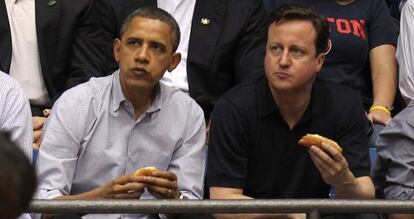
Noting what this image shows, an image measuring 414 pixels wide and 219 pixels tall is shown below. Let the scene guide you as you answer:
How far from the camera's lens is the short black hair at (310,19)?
4.29 meters

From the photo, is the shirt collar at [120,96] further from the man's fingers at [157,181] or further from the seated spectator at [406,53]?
the seated spectator at [406,53]

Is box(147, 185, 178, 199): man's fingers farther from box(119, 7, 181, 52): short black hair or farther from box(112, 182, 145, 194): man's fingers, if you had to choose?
box(119, 7, 181, 52): short black hair

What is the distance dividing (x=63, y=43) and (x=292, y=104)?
4.37 ft

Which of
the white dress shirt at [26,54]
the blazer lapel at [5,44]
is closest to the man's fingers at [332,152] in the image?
the white dress shirt at [26,54]

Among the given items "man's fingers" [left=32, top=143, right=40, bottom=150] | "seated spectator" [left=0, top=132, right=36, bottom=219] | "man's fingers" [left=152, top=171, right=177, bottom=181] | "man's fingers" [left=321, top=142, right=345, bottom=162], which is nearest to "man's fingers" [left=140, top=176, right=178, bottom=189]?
"man's fingers" [left=152, top=171, right=177, bottom=181]

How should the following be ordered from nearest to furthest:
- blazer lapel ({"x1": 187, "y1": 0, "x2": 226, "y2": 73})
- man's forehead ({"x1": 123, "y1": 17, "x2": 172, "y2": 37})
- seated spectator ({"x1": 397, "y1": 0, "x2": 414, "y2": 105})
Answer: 1. man's forehead ({"x1": 123, "y1": 17, "x2": 172, "y2": 37})
2. blazer lapel ({"x1": 187, "y1": 0, "x2": 226, "y2": 73})
3. seated spectator ({"x1": 397, "y1": 0, "x2": 414, "y2": 105})

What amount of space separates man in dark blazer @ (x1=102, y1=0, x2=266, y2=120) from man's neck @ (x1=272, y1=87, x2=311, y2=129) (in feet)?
2.02

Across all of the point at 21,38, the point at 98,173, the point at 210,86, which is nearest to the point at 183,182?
the point at 98,173

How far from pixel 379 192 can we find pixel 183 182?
0.91 metres

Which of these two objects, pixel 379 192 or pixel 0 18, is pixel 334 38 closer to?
pixel 379 192

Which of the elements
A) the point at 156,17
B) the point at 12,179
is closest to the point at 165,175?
the point at 156,17

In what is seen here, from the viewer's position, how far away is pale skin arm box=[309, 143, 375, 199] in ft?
12.4

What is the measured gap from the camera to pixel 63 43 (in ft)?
16.1

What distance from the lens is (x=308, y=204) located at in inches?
129
